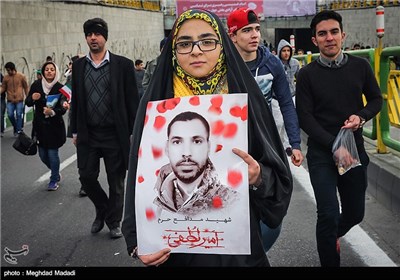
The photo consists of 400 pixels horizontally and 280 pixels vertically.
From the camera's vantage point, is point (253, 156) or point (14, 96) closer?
point (253, 156)

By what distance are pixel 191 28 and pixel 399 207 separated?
412 cm

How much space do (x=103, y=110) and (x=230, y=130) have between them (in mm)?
3078

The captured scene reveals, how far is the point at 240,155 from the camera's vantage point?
212cm

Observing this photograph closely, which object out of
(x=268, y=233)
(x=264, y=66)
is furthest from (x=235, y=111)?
(x=264, y=66)

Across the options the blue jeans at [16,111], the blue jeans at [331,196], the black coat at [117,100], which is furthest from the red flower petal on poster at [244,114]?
the blue jeans at [16,111]

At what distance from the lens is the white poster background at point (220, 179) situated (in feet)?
6.99

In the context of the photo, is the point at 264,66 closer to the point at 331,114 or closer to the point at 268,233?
the point at 331,114

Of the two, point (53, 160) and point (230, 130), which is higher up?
point (230, 130)

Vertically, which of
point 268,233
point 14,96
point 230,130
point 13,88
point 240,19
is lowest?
point 268,233

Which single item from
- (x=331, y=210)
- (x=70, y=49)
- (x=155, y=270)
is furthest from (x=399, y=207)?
(x=70, y=49)

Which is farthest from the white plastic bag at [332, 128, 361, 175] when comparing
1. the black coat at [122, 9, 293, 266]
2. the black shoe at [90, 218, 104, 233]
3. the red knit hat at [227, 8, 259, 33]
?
the black shoe at [90, 218, 104, 233]

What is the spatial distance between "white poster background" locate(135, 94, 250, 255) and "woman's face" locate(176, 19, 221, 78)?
0.16 m

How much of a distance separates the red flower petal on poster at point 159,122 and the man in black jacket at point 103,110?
284cm

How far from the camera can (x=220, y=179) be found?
2129 millimetres
